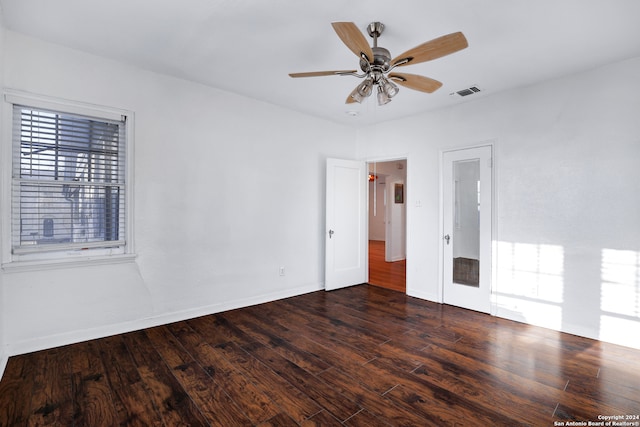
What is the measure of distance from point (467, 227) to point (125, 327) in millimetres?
4251

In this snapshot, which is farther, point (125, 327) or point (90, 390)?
point (125, 327)

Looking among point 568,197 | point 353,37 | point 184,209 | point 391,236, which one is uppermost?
point 353,37

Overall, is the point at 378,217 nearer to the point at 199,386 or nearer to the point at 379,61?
the point at 379,61

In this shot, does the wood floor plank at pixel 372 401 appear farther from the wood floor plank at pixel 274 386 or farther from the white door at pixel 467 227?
the white door at pixel 467 227

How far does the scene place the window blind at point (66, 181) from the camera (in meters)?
2.83

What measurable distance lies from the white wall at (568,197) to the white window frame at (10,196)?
13.3 feet

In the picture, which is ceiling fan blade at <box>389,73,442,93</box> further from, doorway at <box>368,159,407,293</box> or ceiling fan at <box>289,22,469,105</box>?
doorway at <box>368,159,407,293</box>

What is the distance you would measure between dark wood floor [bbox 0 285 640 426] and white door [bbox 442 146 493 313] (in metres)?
0.64

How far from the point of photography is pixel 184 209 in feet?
12.1

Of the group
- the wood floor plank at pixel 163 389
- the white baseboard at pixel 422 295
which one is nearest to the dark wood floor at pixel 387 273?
the white baseboard at pixel 422 295

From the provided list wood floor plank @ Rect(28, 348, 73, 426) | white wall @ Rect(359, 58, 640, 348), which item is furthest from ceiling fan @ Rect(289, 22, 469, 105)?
wood floor plank @ Rect(28, 348, 73, 426)

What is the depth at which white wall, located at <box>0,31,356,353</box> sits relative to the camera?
2.91m

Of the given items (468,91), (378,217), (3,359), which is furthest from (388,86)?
(378,217)

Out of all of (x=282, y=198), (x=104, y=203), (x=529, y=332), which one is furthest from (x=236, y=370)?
(x=529, y=332)
